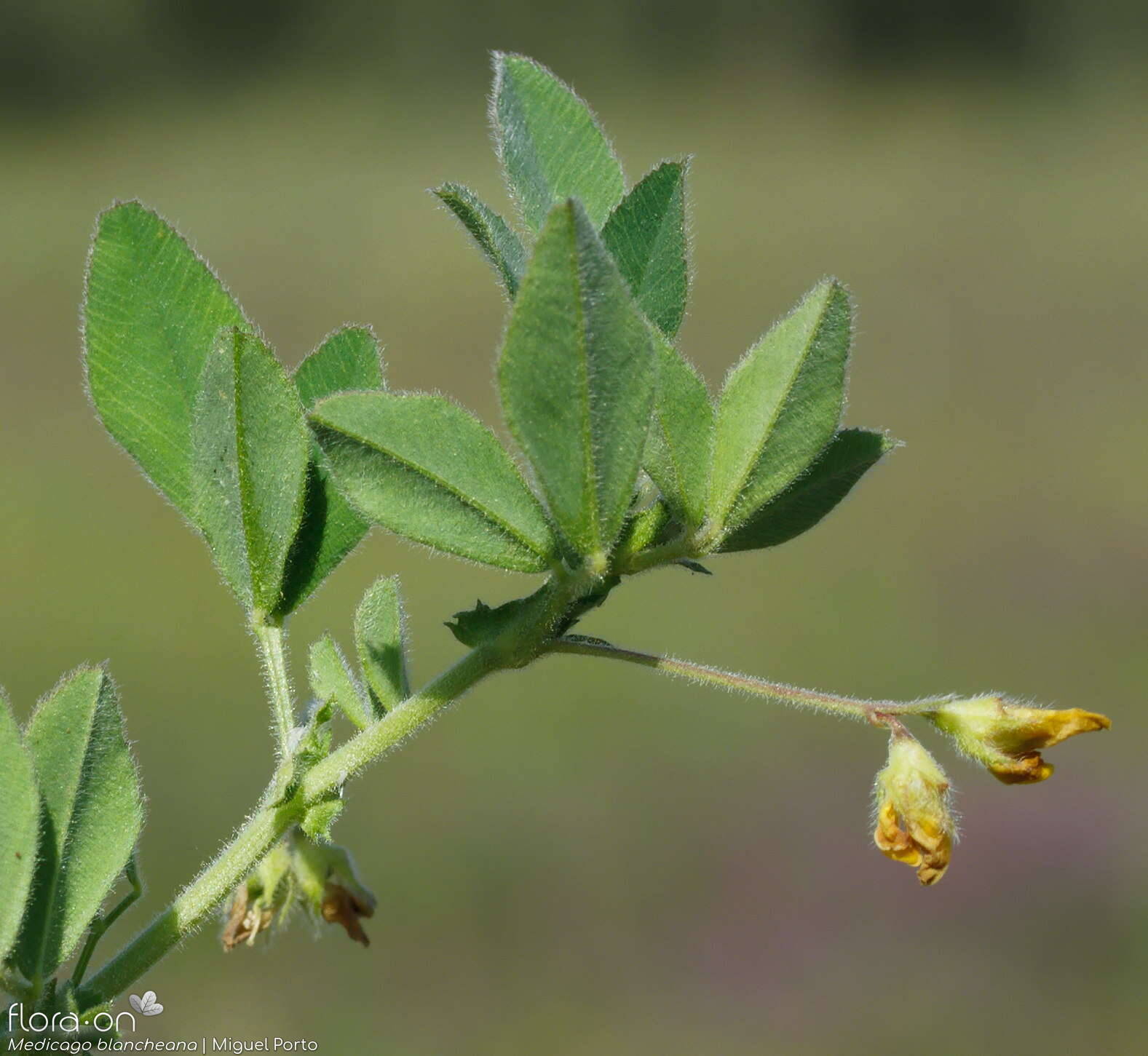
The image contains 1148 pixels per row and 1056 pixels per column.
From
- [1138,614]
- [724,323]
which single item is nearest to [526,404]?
[1138,614]

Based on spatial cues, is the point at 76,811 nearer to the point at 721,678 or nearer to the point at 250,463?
the point at 250,463

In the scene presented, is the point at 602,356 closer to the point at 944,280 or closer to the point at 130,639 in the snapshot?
the point at 130,639

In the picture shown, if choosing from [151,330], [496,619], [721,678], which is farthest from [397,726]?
[151,330]

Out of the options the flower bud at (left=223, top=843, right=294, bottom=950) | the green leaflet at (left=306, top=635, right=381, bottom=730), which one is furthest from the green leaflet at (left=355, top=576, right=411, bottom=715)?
the flower bud at (left=223, top=843, right=294, bottom=950)

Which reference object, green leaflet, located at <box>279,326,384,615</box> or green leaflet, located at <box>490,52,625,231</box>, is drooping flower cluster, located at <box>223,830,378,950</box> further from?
green leaflet, located at <box>490,52,625,231</box>

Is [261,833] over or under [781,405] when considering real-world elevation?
under

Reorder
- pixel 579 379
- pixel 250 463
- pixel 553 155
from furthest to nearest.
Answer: pixel 553 155
pixel 250 463
pixel 579 379

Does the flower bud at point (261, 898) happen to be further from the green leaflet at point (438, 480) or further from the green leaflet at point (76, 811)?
the green leaflet at point (438, 480)
